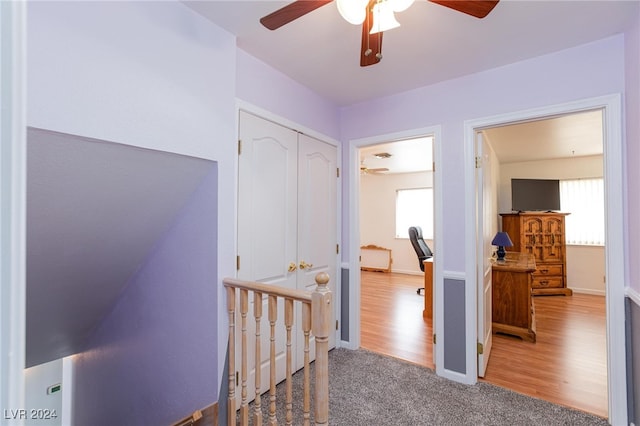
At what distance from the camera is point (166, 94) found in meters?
1.55

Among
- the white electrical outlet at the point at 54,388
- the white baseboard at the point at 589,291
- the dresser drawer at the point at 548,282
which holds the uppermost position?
the dresser drawer at the point at 548,282

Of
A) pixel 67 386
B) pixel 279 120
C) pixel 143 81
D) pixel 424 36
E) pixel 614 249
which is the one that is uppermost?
pixel 424 36

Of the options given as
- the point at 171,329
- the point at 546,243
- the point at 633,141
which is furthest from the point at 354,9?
the point at 546,243

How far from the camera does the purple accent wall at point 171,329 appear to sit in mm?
1803

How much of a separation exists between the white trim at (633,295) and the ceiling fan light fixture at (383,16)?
6.46ft

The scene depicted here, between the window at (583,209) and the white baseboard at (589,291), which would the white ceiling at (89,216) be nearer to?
the window at (583,209)

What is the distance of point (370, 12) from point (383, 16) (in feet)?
0.23

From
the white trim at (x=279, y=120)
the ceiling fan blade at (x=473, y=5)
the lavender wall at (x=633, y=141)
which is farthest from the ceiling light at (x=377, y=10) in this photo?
the lavender wall at (x=633, y=141)

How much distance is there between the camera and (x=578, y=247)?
17.6 feet

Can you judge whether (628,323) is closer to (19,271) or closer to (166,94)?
(19,271)

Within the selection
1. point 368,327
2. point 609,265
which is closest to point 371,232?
point 368,327

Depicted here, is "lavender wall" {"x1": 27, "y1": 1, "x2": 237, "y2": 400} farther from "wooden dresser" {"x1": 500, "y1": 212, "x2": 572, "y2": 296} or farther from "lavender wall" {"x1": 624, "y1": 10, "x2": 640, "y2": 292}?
"wooden dresser" {"x1": 500, "y1": 212, "x2": 572, "y2": 296}

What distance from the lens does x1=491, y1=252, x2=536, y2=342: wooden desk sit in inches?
130

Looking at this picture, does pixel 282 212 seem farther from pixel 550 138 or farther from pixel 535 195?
pixel 535 195
